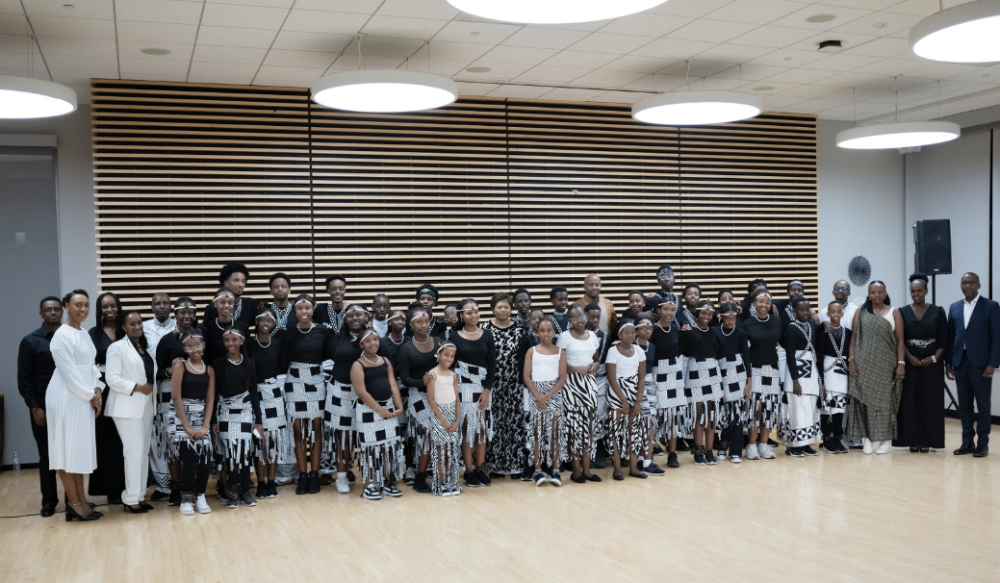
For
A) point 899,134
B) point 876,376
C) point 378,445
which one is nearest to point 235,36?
point 378,445

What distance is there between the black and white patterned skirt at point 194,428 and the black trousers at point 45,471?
3.05 feet

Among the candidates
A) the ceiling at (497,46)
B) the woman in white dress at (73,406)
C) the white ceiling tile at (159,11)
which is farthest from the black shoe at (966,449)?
the white ceiling tile at (159,11)

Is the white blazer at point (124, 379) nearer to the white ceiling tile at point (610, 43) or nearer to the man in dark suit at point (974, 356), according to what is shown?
the white ceiling tile at point (610, 43)

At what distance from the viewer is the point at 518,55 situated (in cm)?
753

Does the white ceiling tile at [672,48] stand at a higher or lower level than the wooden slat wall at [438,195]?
higher

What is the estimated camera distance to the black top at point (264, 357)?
6539 millimetres

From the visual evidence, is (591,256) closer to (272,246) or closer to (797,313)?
(797,313)

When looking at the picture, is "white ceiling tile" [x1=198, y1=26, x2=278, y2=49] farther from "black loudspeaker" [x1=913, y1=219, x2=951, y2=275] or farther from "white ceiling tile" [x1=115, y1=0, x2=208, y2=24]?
"black loudspeaker" [x1=913, y1=219, x2=951, y2=275]

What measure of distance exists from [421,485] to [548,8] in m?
3.76

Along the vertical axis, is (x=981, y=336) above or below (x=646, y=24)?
below

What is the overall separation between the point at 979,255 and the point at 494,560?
822 centimetres

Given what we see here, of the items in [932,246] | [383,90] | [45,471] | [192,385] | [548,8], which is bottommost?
[45,471]

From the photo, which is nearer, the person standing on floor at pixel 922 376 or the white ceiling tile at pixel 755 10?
the white ceiling tile at pixel 755 10

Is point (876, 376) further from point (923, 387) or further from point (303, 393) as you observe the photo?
point (303, 393)
